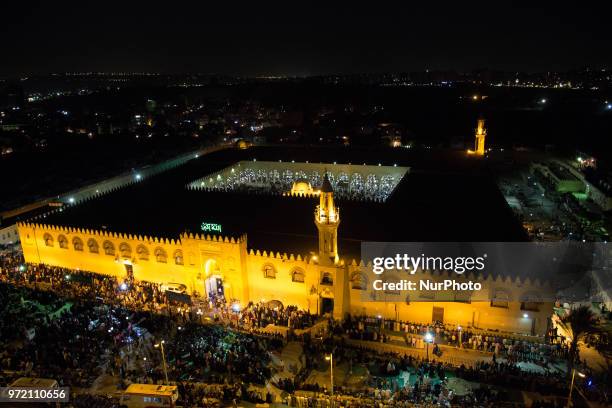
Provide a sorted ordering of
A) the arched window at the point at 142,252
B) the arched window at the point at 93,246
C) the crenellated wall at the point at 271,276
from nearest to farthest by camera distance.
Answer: the crenellated wall at the point at 271,276 < the arched window at the point at 142,252 < the arched window at the point at 93,246

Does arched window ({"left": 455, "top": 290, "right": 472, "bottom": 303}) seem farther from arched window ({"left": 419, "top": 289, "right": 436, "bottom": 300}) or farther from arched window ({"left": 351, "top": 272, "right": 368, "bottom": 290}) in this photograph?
arched window ({"left": 351, "top": 272, "right": 368, "bottom": 290})

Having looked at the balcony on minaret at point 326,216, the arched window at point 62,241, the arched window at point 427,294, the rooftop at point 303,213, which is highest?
the balcony on minaret at point 326,216

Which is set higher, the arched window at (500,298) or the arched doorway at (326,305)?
the arched window at (500,298)

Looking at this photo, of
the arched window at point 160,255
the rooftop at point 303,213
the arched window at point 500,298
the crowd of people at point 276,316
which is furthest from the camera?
the rooftop at point 303,213

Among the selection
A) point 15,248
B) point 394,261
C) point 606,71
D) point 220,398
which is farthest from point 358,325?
point 606,71

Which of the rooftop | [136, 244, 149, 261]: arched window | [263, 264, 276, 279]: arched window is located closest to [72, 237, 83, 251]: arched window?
the rooftop

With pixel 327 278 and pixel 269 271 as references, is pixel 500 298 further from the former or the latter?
pixel 269 271

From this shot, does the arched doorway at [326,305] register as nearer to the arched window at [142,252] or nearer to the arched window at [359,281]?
the arched window at [359,281]

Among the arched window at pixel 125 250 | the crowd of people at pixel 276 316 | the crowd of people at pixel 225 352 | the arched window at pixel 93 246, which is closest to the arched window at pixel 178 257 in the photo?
the crowd of people at pixel 225 352
